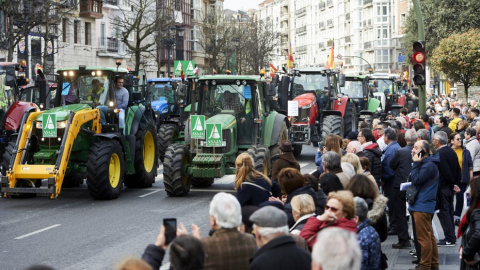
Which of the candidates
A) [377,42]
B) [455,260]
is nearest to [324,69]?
[455,260]

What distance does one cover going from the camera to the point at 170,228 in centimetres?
629

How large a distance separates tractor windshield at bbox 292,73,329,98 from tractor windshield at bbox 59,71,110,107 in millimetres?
10228

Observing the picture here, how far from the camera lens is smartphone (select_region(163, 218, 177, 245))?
6.26 metres

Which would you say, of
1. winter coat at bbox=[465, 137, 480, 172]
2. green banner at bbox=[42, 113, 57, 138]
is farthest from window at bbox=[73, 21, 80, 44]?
winter coat at bbox=[465, 137, 480, 172]

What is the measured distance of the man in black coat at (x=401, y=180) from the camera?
13.4m

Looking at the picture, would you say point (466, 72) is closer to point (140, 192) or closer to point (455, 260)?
point (140, 192)

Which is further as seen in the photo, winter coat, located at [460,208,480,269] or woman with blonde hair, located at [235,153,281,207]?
woman with blonde hair, located at [235,153,281,207]

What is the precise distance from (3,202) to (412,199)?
10.3 metres

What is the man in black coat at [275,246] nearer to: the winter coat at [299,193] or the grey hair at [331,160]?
the winter coat at [299,193]

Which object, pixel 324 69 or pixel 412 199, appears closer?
pixel 412 199

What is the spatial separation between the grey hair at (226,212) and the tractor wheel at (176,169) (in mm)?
12087

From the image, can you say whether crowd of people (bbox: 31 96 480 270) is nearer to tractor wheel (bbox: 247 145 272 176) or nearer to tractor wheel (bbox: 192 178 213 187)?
tractor wheel (bbox: 247 145 272 176)

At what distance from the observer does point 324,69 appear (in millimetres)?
28984

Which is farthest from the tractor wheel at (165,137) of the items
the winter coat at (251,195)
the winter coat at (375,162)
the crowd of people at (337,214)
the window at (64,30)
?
the window at (64,30)
